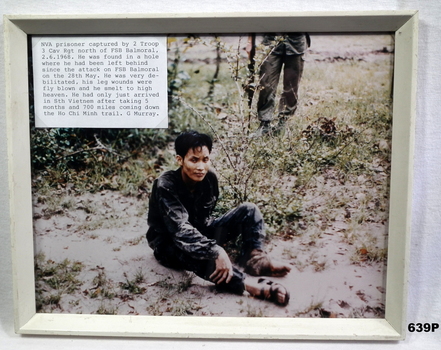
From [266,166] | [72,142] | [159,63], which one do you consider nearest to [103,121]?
[72,142]

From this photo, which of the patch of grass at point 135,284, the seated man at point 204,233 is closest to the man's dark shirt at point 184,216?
the seated man at point 204,233

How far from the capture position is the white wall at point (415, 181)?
104 cm

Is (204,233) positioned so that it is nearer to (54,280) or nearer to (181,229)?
(181,229)

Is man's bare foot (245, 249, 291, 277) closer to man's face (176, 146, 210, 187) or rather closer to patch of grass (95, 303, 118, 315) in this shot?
man's face (176, 146, 210, 187)

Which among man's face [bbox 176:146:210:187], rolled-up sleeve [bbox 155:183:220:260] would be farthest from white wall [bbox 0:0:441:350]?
man's face [bbox 176:146:210:187]

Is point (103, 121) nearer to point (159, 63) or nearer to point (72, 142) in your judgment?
point (72, 142)

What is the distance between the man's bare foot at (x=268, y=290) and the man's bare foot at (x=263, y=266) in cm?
2

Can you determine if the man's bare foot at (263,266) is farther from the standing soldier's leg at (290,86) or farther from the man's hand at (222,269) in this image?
the standing soldier's leg at (290,86)

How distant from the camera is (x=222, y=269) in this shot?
110 cm

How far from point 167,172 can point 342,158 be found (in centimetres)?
53

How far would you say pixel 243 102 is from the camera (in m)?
1.07

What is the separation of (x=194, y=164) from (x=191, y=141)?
0.07 metres

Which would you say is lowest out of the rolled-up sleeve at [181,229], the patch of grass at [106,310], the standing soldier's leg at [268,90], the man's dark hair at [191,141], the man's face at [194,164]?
the patch of grass at [106,310]

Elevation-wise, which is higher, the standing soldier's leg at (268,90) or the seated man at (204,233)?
the standing soldier's leg at (268,90)
